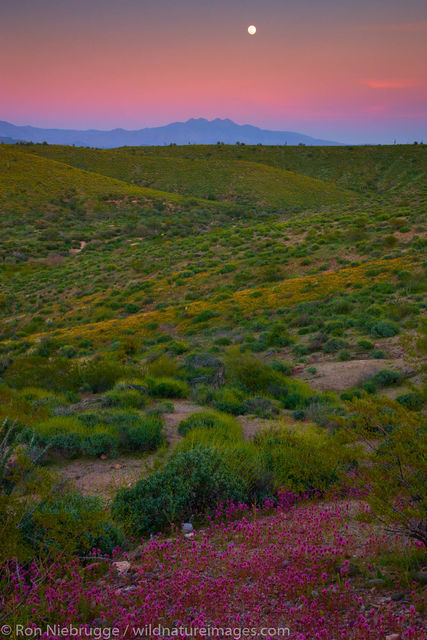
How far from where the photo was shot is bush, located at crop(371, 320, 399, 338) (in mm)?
12733

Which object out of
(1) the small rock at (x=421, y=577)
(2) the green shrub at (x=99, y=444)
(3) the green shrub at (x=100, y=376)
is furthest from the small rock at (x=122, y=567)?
(3) the green shrub at (x=100, y=376)

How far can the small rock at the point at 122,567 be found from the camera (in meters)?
4.01

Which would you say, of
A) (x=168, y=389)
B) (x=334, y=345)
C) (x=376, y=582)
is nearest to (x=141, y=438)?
(x=168, y=389)

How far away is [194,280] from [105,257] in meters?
12.8

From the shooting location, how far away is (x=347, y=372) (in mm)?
10750

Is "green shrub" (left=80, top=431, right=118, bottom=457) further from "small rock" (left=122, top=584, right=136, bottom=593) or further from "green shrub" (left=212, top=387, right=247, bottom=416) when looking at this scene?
"small rock" (left=122, top=584, right=136, bottom=593)

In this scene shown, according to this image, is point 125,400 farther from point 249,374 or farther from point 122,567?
point 122,567

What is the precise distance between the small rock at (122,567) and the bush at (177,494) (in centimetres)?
64

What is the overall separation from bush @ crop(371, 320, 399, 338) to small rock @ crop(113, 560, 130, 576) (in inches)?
417

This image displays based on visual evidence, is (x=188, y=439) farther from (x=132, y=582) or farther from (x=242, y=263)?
(x=242, y=263)

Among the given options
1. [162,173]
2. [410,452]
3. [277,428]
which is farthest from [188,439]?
[162,173]

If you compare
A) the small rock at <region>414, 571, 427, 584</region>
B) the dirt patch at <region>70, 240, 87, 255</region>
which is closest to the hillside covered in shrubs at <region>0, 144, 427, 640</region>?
the small rock at <region>414, 571, 427, 584</region>

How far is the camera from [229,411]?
30.1 ft

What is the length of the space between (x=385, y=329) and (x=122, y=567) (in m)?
10.8
